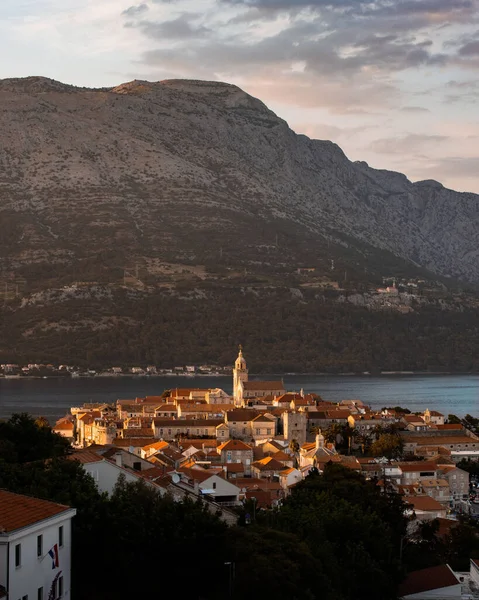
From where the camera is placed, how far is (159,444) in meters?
59.2

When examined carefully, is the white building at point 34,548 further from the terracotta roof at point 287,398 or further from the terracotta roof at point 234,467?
the terracotta roof at point 287,398

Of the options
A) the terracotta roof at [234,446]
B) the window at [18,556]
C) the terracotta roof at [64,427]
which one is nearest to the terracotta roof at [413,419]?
the terracotta roof at [64,427]

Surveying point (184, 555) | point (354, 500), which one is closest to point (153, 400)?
point (354, 500)

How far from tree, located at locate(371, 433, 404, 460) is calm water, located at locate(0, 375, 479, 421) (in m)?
37.4

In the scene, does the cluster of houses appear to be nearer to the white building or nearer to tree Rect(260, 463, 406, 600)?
tree Rect(260, 463, 406, 600)

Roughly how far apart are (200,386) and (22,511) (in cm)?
13839

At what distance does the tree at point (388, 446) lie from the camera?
6400cm

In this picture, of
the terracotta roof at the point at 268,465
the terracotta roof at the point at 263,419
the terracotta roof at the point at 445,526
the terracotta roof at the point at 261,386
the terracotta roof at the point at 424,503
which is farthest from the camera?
the terracotta roof at the point at 261,386

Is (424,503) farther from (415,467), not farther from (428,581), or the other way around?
(428,581)

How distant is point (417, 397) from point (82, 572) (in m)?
122

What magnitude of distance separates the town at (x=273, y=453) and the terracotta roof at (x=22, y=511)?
42cm

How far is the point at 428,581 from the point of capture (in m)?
27.4

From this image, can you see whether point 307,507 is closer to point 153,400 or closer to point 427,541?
point 427,541

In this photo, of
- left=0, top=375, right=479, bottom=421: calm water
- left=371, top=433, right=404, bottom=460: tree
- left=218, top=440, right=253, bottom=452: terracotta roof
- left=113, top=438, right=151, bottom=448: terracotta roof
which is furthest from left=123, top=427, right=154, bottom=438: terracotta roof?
left=0, top=375, right=479, bottom=421: calm water
